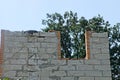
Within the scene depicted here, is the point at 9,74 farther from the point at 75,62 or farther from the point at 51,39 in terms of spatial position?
the point at 75,62

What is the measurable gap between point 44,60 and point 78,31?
263 inches

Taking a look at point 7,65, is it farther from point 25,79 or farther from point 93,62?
point 93,62

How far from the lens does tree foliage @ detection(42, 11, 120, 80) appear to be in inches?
597

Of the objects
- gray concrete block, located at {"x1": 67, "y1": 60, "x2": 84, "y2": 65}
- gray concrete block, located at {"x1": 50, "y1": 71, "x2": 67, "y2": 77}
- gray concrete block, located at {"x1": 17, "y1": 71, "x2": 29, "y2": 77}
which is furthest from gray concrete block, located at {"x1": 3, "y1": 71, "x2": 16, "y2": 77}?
gray concrete block, located at {"x1": 67, "y1": 60, "x2": 84, "y2": 65}

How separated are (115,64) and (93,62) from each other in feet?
21.5

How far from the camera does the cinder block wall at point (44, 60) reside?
9.27 m

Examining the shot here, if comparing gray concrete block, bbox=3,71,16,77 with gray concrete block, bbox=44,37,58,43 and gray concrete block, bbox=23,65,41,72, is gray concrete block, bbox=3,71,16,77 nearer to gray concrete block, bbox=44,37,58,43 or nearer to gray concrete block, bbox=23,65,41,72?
gray concrete block, bbox=23,65,41,72

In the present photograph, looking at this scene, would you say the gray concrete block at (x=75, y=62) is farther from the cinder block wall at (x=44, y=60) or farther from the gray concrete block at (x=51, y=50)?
the gray concrete block at (x=51, y=50)

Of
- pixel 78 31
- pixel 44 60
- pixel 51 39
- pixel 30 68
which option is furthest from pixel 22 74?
pixel 78 31

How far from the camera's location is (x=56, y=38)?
9.66 m

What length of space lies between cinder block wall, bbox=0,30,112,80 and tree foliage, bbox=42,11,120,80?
4883mm

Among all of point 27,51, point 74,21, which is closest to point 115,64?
point 74,21

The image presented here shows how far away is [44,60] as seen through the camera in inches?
372

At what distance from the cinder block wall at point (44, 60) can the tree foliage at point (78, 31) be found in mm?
4883
